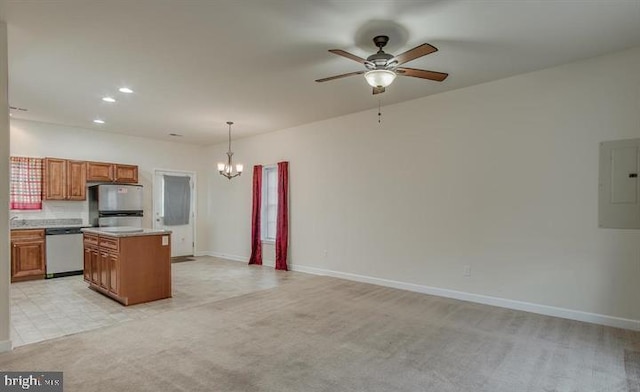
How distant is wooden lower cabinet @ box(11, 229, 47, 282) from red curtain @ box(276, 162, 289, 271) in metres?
4.13

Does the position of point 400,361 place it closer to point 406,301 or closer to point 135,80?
point 406,301

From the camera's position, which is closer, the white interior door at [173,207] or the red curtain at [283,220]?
the red curtain at [283,220]

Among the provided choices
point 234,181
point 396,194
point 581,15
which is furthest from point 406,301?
point 234,181

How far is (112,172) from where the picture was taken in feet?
23.9

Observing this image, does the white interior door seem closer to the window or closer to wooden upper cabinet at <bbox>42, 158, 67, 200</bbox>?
wooden upper cabinet at <bbox>42, 158, 67, 200</bbox>

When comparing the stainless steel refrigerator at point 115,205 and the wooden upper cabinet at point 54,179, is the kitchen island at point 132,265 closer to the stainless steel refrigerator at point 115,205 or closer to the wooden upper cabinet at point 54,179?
the stainless steel refrigerator at point 115,205

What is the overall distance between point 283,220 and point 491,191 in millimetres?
3907

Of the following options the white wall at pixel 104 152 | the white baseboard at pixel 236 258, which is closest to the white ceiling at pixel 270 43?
the white wall at pixel 104 152

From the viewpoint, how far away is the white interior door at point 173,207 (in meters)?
8.21

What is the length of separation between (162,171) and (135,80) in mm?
4319

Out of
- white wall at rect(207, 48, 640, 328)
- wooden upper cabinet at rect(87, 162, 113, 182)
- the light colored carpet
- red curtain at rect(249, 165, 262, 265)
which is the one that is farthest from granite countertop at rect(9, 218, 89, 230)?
white wall at rect(207, 48, 640, 328)

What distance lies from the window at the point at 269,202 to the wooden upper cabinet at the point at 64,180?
3.57 metres

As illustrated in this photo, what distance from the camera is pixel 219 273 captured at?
21.5ft

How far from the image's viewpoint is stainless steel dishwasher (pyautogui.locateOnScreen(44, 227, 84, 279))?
6109mm
